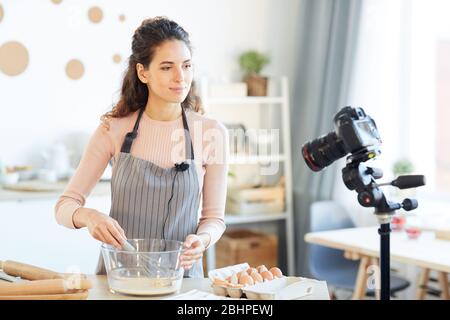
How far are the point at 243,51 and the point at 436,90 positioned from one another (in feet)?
3.99

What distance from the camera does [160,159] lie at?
196 cm

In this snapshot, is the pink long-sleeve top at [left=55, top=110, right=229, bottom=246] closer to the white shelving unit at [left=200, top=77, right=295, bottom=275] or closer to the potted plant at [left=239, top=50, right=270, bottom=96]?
the white shelving unit at [left=200, top=77, right=295, bottom=275]

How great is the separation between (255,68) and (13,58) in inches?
55.3

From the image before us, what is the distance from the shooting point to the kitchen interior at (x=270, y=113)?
10.9 ft

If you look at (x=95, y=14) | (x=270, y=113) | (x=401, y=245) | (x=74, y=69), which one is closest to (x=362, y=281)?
(x=401, y=245)

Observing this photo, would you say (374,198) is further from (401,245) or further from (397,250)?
(401,245)

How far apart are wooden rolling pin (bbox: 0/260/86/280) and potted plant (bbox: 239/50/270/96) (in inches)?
108

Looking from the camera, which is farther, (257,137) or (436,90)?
(257,137)

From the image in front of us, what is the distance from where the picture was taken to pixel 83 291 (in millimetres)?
1493

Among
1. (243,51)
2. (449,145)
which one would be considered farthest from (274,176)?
(449,145)

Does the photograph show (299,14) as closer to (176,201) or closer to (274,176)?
(274,176)

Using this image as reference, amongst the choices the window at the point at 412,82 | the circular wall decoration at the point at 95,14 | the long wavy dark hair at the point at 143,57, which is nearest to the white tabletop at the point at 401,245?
the window at the point at 412,82

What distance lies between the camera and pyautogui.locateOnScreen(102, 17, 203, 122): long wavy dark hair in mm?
1939

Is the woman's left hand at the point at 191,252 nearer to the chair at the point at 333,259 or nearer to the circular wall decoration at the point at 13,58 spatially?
the chair at the point at 333,259
